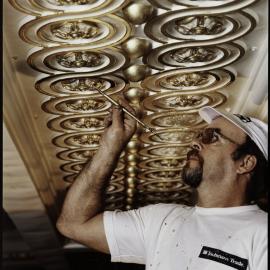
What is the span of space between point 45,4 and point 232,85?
1668 millimetres

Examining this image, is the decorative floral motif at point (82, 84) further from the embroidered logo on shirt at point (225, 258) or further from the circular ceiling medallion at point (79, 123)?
the embroidered logo on shirt at point (225, 258)

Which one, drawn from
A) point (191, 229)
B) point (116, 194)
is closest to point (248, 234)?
point (191, 229)

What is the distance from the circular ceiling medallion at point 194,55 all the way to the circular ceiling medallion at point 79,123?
1.01 m

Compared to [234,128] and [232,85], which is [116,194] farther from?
[234,128]

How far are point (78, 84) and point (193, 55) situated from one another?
0.84 m

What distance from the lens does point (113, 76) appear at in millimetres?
3207

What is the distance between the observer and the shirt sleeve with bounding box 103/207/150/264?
80.7 inches

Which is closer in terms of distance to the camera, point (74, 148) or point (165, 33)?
point (165, 33)

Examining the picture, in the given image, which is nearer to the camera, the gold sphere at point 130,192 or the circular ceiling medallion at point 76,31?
the circular ceiling medallion at point 76,31

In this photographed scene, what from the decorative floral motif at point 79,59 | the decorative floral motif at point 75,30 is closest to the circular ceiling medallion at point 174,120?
the decorative floral motif at point 79,59

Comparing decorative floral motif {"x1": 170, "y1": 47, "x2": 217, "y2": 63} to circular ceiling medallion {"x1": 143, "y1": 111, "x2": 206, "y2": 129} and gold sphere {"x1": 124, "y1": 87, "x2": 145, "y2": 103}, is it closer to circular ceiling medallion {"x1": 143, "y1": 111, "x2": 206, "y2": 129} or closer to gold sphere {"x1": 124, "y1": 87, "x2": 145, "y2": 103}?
gold sphere {"x1": 124, "y1": 87, "x2": 145, "y2": 103}

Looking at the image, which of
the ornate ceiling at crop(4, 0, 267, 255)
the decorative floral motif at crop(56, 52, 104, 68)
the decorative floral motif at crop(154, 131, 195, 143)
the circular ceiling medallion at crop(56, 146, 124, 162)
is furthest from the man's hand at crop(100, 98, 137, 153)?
the circular ceiling medallion at crop(56, 146, 124, 162)

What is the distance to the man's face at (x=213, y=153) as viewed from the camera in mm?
2020

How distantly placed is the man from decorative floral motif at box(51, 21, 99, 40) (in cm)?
63
